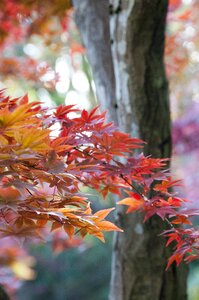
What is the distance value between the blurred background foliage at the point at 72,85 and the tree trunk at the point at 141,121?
167 mm

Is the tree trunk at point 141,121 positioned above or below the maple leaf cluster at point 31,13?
below

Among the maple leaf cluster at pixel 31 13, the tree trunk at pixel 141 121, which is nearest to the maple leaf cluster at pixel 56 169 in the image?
the tree trunk at pixel 141 121

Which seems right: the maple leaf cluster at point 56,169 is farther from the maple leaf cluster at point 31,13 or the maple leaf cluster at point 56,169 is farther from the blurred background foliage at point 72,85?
the maple leaf cluster at point 31,13

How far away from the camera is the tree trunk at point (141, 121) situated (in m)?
1.29

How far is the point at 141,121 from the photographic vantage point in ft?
4.35

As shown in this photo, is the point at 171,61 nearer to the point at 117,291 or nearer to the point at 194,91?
the point at 117,291

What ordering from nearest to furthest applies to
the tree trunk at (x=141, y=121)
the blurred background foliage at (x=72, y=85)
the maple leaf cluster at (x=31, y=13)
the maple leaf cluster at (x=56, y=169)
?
the maple leaf cluster at (x=56, y=169) → the tree trunk at (x=141, y=121) → the maple leaf cluster at (x=31, y=13) → the blurred background foliage at (x=72, y=85)

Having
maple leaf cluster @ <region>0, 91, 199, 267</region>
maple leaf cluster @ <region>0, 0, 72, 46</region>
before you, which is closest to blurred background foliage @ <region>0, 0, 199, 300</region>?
maple leaf cluster @ <region>0, 0, 72, 46</region>

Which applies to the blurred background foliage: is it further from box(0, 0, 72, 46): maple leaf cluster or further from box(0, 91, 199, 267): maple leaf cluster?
box(0, 91, 199, 267): maple leaf cluster

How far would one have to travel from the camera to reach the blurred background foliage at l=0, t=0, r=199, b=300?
2289 millimetres

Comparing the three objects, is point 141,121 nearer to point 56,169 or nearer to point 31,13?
point 56,169

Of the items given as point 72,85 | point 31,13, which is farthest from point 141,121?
point 72,85

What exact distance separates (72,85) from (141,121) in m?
4.89

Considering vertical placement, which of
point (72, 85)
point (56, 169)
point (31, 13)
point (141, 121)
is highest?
point (72, 85)
